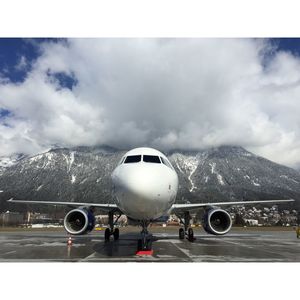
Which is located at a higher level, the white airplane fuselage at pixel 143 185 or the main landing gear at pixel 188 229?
the white airplane fuselage at pixel 143 185

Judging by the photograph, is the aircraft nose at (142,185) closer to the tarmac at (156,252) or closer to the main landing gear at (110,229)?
the tarmac at (156,252)

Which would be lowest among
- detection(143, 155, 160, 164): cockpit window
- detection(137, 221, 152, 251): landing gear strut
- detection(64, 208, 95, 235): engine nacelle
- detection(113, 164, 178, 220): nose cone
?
detection(137, 221, 152, 251): landing gear strut

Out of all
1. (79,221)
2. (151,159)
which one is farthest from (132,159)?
(79,221)

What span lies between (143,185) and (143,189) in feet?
0.42

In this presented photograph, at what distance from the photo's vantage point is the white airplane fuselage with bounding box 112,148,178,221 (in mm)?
10312

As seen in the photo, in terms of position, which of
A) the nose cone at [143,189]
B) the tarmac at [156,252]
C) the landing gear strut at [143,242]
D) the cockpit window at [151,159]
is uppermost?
the cockpit window at [151,159]

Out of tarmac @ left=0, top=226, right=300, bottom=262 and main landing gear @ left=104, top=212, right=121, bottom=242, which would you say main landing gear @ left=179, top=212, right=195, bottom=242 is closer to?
tarmac @ left=0, top=226, right=300, bottom=262

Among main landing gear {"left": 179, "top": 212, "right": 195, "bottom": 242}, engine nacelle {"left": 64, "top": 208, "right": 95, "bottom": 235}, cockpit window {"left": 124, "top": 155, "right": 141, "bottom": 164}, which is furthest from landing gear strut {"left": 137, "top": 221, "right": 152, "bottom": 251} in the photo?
main landing gear {"left": 179, "top": 212, "right": 195, "bottom": 242}

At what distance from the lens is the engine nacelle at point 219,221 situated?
1584 cm

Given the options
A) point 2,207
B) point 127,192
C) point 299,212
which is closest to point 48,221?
point 2,207

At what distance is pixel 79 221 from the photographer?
16609 mm

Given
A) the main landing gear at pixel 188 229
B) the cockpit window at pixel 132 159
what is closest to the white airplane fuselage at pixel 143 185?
the cockpit window at pixel 132 159
